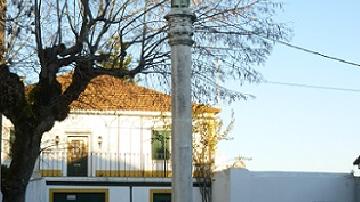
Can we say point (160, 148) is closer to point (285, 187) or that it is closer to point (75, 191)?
point (75, 191)

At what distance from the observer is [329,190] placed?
2605 centimetres

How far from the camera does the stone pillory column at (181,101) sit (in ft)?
32.5

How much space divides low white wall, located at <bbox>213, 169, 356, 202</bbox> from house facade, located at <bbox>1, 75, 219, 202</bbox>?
2.47m

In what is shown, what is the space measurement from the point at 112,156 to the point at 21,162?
720 inches

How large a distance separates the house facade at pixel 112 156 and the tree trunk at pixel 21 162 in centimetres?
603

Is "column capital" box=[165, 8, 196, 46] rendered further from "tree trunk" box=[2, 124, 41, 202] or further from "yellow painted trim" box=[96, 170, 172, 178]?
"yellow painted trim" box=[96, 170, 172, 178]

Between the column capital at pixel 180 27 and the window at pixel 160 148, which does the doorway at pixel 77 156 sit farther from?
the column capital at pixel 180 27

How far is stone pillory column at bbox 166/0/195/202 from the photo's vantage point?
32.5 feet

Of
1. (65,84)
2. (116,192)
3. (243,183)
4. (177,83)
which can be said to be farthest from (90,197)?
(177,83)

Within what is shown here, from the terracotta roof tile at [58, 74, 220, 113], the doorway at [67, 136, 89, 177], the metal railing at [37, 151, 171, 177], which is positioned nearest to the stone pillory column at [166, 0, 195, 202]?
the terracotta roof tile at [58, 74, 220, 113]

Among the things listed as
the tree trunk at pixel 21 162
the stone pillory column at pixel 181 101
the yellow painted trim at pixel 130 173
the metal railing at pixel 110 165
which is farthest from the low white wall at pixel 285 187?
the stone pillory column at pixel 181 101

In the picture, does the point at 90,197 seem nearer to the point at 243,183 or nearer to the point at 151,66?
the point at 243,183

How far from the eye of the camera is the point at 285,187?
1014 inches

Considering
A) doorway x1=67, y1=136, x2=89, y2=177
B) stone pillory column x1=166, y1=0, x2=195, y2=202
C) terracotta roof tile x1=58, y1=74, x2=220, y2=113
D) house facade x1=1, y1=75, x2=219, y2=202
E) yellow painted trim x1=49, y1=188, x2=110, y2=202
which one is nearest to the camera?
stone pillory column x1=166, y1=0, x2=195, y2=202
